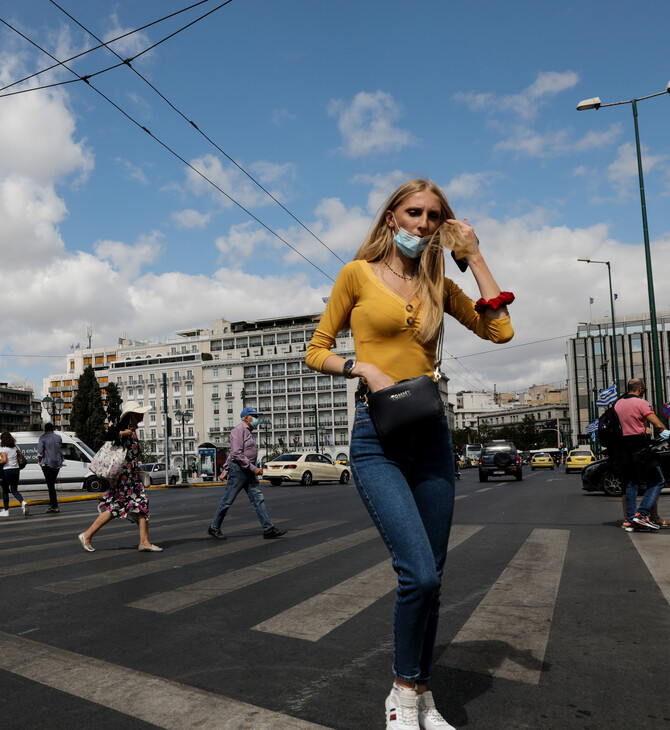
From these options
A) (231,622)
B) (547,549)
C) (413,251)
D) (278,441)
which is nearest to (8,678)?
(231,622)

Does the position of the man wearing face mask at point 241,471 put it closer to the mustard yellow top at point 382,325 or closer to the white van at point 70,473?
the mustard yellow top at point 382,325

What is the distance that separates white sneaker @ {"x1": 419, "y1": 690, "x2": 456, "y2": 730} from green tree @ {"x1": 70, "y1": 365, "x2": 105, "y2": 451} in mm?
93607

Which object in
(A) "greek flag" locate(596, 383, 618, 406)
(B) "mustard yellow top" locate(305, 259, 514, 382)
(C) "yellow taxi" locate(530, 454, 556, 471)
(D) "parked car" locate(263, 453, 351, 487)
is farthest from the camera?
(C) "yellow taxi" locate(530, 454, 556, 471)

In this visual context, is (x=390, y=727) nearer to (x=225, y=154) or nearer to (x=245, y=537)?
(x=245, y=537)

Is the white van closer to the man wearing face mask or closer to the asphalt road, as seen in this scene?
the man wearing face mask

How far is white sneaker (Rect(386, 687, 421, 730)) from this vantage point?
2.47 metres

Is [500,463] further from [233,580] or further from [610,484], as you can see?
[233,580]

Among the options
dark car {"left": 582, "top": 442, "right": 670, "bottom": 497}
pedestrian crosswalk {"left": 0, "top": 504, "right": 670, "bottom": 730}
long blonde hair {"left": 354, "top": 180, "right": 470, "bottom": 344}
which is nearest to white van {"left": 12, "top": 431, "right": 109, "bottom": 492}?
dark car {"left": 582, "top": 442, "right": 670, "bottom": 497}

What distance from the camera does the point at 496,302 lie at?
2.77 m

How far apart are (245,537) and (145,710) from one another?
6.31 meters

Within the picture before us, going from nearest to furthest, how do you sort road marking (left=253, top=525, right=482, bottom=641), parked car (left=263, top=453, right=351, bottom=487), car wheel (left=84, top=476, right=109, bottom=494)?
road marking (left=253, top=525, right=482, bottom=641), car wheel (left=84, top=476, right=109, bottom=494), parked car (left=263, top=453, right=351, bottom=487)

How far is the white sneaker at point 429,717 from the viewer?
8.33ft

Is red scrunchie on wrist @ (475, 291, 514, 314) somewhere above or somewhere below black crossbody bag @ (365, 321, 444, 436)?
above

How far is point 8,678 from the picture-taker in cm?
331
